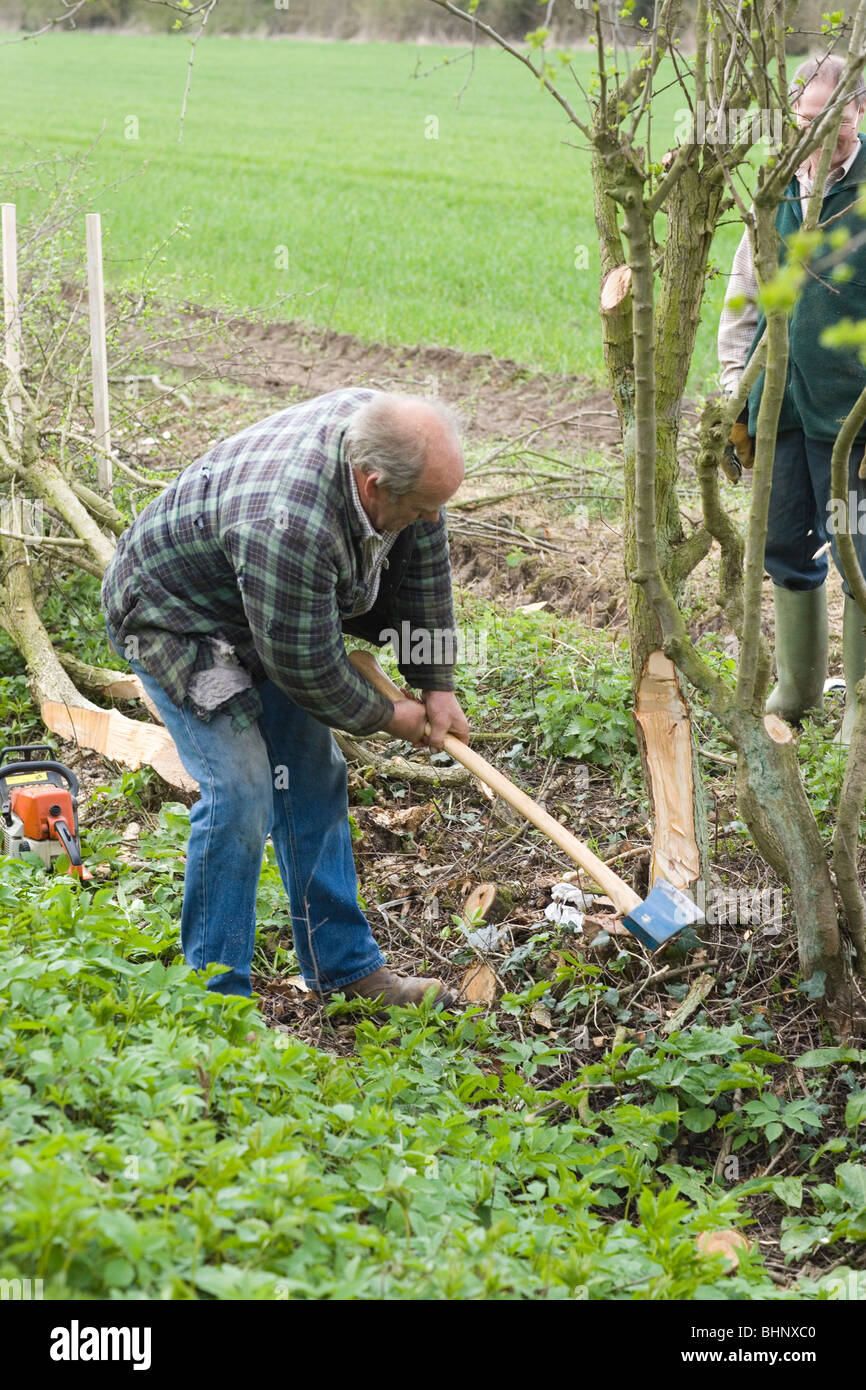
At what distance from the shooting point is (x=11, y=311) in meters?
6.50

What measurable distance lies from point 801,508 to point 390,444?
6.89ft

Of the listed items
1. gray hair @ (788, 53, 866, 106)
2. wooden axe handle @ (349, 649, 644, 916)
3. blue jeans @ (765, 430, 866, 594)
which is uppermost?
gray hair @ (788, 53, 866, 106)

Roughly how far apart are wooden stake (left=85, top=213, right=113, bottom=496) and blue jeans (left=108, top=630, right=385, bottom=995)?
10.5ft

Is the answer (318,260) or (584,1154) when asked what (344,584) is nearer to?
(584,1154)

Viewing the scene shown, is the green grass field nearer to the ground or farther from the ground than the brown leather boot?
farther from the ground

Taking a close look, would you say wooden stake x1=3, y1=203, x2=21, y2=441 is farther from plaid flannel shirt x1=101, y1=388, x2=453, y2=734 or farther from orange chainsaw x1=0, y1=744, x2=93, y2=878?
plaid flannel shirt x1=101, y1=388, x2=453, y2=734

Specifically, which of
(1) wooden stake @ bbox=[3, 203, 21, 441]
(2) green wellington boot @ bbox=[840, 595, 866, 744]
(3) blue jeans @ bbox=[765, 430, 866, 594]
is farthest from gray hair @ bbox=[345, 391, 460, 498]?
(1) wooden stake @ bbox=[3, 203, 21, 441]

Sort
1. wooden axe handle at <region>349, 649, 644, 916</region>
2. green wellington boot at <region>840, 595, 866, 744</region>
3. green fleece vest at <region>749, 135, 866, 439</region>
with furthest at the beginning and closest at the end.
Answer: green wellington boot at <region>840, 595, 866, 744</region> → green fleece vest at <region>749, 135, 866, 439</region> → wooden axe handle at <region>349, 649, 644, 916</region>

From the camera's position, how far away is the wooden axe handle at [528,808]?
10.4 ft

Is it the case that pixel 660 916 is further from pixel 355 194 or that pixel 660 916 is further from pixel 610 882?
pixel 355 194

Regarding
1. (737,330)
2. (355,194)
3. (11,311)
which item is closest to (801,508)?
(737,330)

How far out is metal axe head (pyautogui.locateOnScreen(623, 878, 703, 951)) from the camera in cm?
305

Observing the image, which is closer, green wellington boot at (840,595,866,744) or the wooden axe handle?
the wooden axe handle

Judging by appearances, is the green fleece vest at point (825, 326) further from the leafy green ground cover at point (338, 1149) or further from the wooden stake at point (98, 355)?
the wooden stake at point (98, 355)
